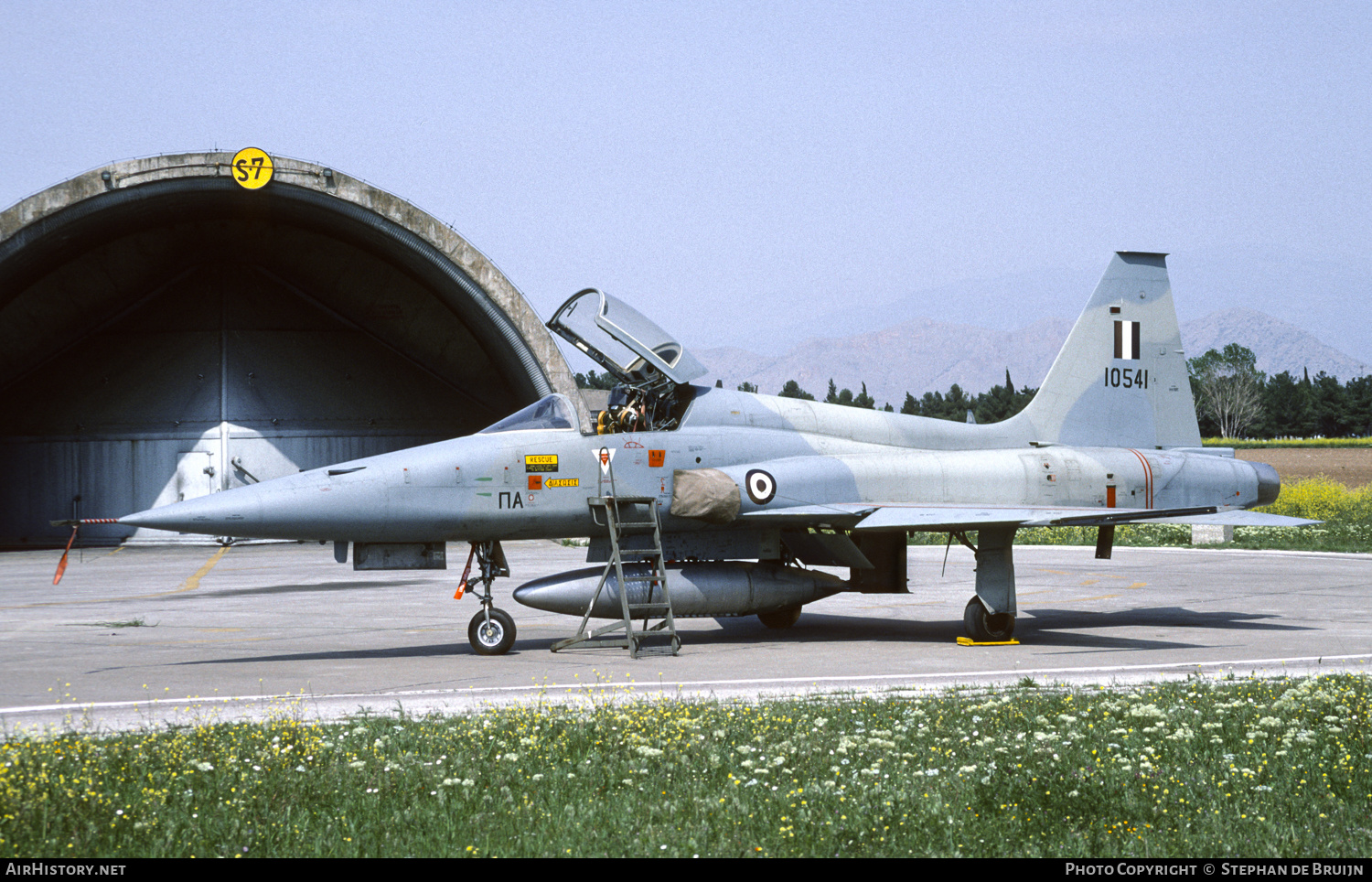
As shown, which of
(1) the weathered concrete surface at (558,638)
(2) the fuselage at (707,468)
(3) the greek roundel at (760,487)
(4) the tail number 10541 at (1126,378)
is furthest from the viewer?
(4) the tail number 10541 at (1126,378)

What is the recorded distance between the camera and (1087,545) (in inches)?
1262

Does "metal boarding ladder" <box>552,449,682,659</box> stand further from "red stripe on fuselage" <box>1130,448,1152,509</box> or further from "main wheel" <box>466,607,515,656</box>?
"red stripe on fuselage" <box>1130,448,1152,509</box>

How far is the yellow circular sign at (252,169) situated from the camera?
30.3 meters

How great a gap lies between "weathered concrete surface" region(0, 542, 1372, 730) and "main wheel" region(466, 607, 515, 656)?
0.50ft

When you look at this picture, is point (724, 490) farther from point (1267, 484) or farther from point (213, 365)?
point (213, 365)

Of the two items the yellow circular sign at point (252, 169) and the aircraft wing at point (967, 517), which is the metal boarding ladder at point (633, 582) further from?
the yellow circular sign at point (252, 169)

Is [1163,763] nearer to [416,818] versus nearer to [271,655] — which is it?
[416,818]

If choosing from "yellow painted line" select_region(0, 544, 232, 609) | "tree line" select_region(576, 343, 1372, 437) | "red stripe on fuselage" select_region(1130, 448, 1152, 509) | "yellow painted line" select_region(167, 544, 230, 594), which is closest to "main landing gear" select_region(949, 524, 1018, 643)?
"red stripe on fuselage" select_region(1130, 448, 1152, 509)

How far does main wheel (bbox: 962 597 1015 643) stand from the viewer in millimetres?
14109

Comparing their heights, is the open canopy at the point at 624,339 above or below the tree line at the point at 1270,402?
below

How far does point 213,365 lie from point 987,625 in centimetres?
3169

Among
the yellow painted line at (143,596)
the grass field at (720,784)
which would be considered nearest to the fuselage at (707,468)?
the grass field at (720,784)

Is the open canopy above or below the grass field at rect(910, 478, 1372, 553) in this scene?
above

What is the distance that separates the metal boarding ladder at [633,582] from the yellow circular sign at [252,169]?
2091cm
